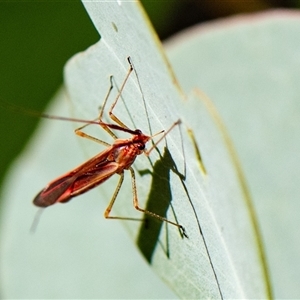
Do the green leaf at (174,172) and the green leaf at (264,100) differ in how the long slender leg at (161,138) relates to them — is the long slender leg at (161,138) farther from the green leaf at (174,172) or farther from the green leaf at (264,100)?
the green leaf at (264,100)

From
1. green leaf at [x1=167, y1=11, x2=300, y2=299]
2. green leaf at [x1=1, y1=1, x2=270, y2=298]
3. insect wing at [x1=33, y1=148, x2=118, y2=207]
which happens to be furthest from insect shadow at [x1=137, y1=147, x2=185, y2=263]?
green leaf at [x1=167, y1=11, x2=300, y2=299]

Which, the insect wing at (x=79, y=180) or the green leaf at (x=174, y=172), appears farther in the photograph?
the insect wing at (x=79, y=180)

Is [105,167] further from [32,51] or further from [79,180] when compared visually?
[32,51]

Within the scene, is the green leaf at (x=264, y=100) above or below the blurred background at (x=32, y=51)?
below

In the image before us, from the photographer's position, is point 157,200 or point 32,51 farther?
point 32,51

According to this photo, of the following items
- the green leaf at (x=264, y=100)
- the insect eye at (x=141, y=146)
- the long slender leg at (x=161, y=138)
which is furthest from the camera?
the green leaf at (x=264, y=100)

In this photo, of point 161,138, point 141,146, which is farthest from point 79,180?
point 161,138

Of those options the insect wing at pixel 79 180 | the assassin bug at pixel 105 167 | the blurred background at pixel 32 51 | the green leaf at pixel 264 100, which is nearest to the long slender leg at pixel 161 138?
the assassin bug at pixel 105 167
